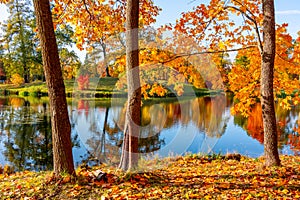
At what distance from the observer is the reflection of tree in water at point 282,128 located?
11820mm

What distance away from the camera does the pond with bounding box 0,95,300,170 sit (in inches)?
375

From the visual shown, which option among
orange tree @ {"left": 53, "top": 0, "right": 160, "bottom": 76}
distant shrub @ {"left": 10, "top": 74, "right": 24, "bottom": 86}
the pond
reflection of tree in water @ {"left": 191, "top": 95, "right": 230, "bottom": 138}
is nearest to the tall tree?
distant shrub @ {"left": 10, "top": 74, "right": 24, "bottom": 86}

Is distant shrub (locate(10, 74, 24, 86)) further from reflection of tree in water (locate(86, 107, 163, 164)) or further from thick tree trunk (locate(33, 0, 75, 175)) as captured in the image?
thick tree trunk (locate(33, 0, 75, 175))

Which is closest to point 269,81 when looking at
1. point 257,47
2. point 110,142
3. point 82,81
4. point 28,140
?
point 257,47

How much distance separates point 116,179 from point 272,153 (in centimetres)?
271

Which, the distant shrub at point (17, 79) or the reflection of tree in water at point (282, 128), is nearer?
the reflection of tree in water at point (282, 128)

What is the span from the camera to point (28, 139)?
37.1 feet

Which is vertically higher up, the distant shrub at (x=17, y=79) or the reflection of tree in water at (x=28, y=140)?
the distant shrub at (x=17, y=79)

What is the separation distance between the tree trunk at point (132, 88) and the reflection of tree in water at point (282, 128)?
24.7 feet

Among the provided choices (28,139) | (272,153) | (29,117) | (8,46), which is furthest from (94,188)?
(8,46)

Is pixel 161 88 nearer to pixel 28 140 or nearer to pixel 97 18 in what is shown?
pixel 97 18

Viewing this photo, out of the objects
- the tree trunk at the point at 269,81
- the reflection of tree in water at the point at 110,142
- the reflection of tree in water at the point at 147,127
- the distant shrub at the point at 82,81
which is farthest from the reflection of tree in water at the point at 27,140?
the distant shrub at the point at 82,81

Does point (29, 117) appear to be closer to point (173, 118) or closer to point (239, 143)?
point (173, 118)

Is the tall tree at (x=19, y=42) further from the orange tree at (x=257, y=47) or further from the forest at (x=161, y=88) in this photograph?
the orange tree at (x=257, y=47)
